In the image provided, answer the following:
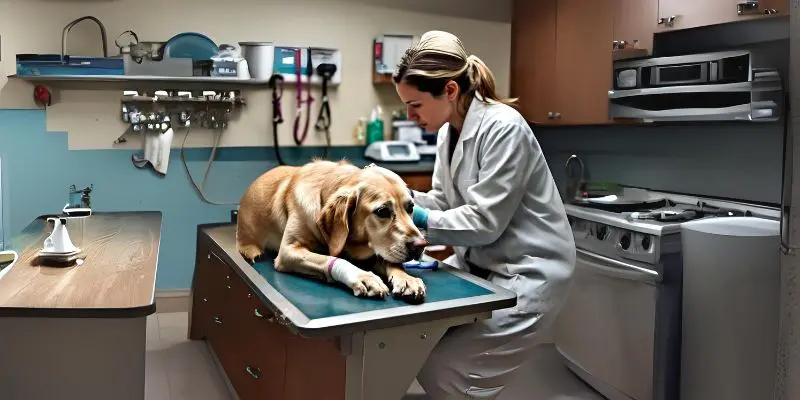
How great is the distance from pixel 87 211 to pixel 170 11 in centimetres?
145

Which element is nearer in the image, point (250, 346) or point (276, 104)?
point (250, 346)

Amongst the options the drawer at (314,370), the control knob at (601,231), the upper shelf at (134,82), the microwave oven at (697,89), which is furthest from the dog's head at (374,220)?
the upper shelf at (134,82)

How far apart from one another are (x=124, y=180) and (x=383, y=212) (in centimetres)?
287

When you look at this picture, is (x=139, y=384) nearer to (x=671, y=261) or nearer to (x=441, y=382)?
(x=441, y=382)

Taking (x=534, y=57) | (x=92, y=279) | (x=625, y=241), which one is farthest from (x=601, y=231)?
(x=92, y=279)

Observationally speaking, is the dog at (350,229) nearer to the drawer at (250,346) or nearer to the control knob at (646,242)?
the drawer at (250,346)

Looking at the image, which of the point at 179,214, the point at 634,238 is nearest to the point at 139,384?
the point at 634,238

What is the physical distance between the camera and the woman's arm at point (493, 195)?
1.89m

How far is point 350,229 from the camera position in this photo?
6.00 feet

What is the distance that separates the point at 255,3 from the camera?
4.25 metres

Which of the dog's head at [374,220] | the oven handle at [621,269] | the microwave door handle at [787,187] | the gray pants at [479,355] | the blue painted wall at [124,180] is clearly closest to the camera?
the dog's head at [374,220]

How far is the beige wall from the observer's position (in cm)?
385

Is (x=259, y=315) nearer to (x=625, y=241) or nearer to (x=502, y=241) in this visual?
(x=502, y=241)

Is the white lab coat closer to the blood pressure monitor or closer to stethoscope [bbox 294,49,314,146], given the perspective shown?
the blood pressure monitor
